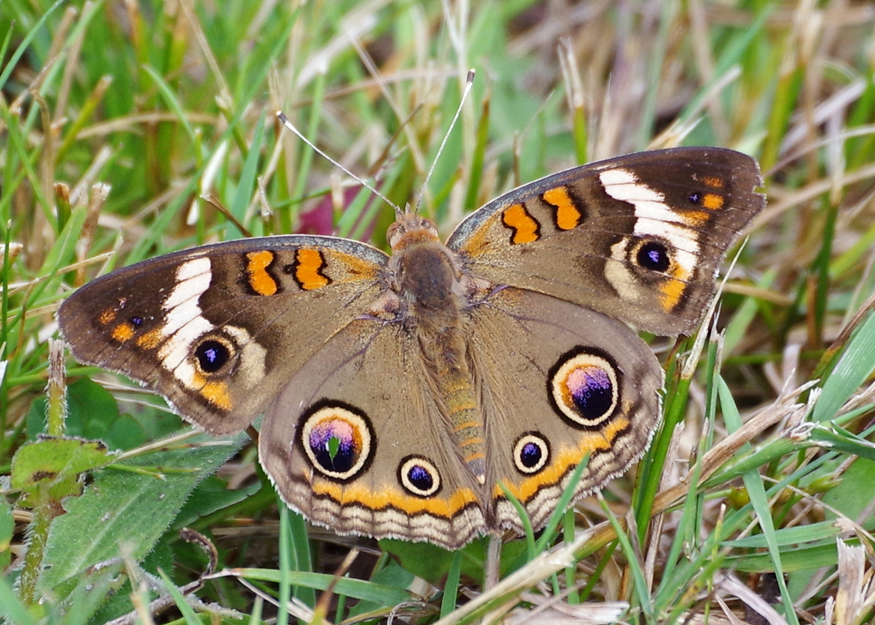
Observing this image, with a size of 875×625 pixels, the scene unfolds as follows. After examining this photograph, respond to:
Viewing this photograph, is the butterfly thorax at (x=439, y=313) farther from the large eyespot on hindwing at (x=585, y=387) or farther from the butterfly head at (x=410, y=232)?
the large eyespot on hindwing at (x=585, y=387)

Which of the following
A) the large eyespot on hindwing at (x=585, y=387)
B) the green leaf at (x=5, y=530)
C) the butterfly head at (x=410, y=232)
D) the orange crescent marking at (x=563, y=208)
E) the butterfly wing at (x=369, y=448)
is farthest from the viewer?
the butterfly head at (x=410, y=232)

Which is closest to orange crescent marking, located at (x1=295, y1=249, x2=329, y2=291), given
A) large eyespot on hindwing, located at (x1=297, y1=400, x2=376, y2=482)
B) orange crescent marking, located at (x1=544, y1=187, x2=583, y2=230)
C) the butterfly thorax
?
the butterfly thorax

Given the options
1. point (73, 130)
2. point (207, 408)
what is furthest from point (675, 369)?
point (73, 130)

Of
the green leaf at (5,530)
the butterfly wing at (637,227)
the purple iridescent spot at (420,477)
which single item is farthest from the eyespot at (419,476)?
the green leaf at (5,530)

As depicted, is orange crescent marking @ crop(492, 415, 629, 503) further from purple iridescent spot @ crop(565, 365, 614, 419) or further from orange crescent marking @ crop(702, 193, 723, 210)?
orange crescent marking @ crop(702, 193, 723, 210)

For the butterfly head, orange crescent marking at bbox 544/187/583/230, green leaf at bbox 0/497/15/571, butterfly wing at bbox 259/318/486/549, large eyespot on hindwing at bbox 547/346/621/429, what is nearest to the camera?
green leaf at bbox 0/497/15/571

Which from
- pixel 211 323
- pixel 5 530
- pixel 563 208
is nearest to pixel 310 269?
pixel 211 323
